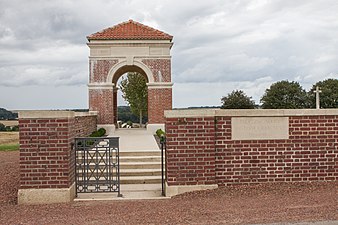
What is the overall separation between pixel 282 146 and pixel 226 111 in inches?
55.9

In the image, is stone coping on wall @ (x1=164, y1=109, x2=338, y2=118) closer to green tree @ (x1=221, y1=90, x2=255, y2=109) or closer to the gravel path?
the gravel path

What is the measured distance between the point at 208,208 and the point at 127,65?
16.7m

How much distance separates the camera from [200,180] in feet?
29.1

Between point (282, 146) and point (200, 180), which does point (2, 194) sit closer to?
point (200, 180)

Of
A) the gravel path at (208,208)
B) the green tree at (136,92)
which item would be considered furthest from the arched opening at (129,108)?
the gravel path at (208,208)

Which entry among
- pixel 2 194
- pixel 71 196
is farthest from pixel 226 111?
pixel 2 194

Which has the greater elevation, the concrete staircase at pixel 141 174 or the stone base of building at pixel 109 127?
the stone base of building at pixel 109 127

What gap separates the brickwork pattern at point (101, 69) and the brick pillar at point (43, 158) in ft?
48.0

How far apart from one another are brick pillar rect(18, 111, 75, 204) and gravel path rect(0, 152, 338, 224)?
14.1 inches

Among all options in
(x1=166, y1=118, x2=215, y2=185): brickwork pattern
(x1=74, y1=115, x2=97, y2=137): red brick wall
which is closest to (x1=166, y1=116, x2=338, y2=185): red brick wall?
(x1=166, y1=118, x2=215, y2=185): brickwork pattern

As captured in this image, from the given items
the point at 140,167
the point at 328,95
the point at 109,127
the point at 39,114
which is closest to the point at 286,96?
the point at 328,95

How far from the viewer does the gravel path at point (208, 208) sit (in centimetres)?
643

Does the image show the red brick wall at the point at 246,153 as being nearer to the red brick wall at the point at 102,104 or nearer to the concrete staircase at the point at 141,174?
the concrete staircase at the point at 141,174

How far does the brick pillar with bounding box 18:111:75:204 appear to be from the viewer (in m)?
8.56
